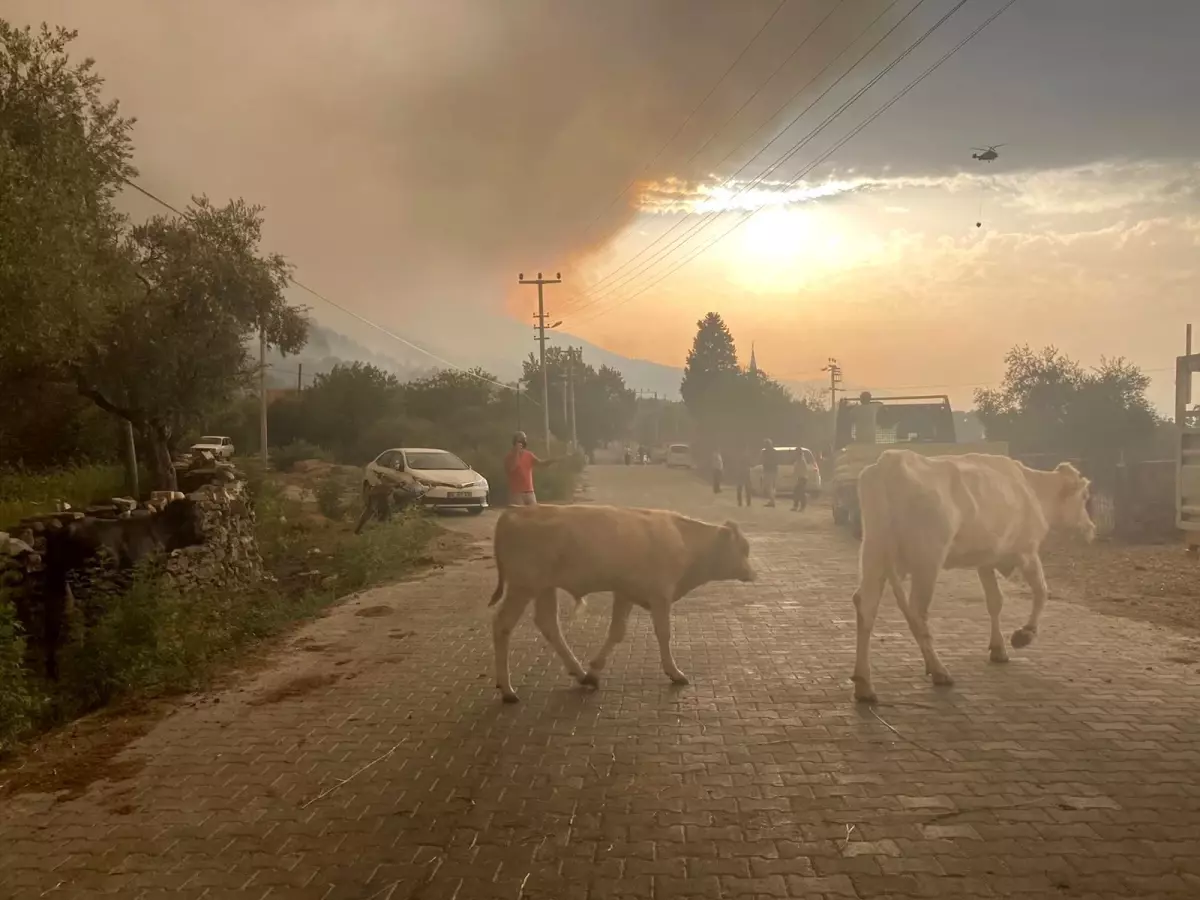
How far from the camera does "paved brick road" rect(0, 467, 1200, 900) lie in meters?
3.98

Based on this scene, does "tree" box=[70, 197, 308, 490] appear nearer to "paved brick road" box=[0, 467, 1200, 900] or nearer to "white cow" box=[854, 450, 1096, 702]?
"paved brick road" box=[0, 467, 1200, 900]

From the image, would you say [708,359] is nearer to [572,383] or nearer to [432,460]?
[572,383]

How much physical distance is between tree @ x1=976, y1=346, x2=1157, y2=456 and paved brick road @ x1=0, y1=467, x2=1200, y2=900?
93.4ft

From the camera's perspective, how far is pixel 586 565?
677 cm

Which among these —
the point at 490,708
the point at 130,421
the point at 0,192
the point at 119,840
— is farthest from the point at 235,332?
the point at 119,840

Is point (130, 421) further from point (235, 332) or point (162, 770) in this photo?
point (162, 770)

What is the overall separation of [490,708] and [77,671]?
3861 mm

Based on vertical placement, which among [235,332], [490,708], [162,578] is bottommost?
[490,708]

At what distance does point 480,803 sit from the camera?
4812mm

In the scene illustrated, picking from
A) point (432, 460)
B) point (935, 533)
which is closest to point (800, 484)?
point (432, 460)

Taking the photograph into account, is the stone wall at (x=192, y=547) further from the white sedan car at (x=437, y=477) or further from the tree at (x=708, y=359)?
the tree at (x=708, y=359)

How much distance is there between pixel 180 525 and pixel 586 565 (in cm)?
681

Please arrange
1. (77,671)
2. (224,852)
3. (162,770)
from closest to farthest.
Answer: (224,852)
(162,770)
(77,671)

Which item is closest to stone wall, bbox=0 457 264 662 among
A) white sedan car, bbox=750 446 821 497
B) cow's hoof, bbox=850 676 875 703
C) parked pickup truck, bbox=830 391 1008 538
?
cow's hoof, bbox=850 676 875 703
